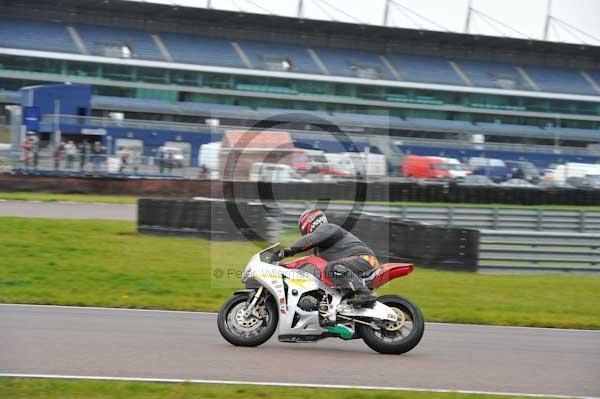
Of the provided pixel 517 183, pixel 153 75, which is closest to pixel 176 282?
pixel 517 183

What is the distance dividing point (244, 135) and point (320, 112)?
1003 inches

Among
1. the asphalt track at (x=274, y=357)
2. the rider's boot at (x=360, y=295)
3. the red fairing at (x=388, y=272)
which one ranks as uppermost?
the red fairing at (x=388, y=272)

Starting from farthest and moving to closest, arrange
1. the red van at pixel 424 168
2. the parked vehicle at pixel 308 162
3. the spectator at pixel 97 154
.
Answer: the red van at pixel 424 168 → the spectator at pixel 97 154 → the parked vehicle at pixel 308 162

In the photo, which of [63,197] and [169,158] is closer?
[63,197]

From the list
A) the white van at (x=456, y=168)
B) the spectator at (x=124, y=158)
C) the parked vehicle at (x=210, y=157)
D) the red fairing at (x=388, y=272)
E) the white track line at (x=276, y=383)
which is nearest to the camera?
the white track line at (x=276, y=383)

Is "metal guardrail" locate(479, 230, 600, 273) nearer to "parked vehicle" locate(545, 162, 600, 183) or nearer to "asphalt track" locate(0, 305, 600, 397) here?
"asphalt track" locate(0, 305, 600, 397)

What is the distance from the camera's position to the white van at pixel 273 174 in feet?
89.9

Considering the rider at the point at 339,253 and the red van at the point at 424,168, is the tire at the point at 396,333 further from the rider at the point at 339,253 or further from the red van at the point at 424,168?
the red van at the point at 424,168

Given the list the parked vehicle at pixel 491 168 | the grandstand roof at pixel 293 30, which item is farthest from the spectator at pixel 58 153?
the grandstand roof at pixel 293 30

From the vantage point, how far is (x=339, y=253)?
338 inches

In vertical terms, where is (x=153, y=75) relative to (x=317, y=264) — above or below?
above

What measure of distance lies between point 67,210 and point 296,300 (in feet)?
57.8

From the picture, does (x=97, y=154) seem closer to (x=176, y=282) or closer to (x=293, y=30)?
(x=176, y=282)

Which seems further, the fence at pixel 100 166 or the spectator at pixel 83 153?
the spectator at pixel 83 153
